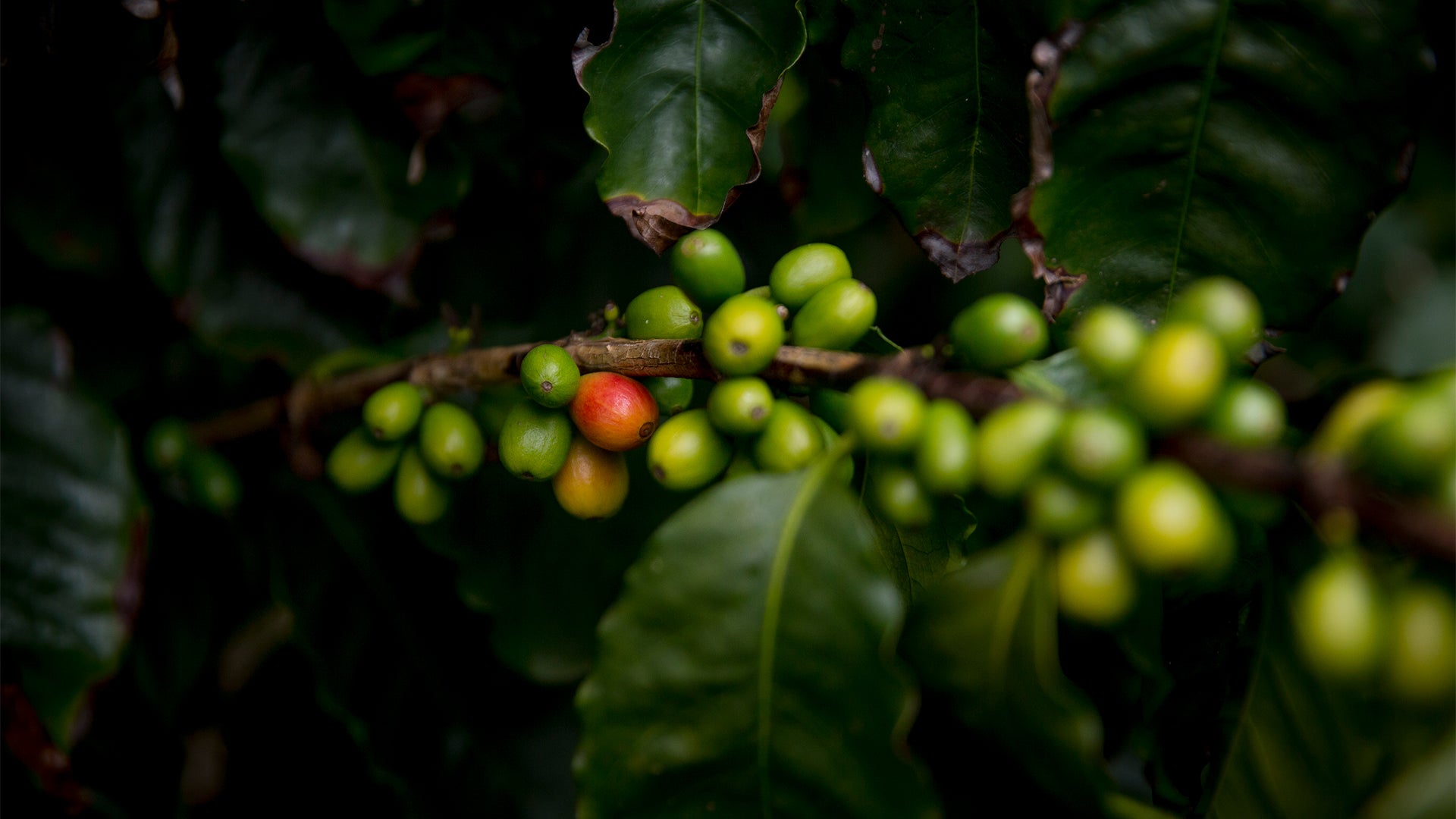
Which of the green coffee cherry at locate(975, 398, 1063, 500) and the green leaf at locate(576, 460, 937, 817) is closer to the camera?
the green coffee cherry at locate(975, 398, 1063, 500)

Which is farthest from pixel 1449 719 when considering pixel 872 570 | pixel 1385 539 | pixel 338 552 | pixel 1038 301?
pixel 338 552

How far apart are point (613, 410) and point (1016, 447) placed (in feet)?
1.75

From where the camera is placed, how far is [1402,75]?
110 centimetres

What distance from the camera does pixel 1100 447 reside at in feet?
2.41

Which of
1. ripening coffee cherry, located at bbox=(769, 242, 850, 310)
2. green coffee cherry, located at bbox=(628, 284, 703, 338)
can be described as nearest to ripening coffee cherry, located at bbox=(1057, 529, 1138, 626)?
ripening coffee cherry, located at bbox=(769, 242, 850, 310)

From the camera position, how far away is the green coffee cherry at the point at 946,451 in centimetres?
80

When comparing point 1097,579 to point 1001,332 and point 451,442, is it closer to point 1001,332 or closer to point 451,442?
point 1001,332

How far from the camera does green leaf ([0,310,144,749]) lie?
1.30m

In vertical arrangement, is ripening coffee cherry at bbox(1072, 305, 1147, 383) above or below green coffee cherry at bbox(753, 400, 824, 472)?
above

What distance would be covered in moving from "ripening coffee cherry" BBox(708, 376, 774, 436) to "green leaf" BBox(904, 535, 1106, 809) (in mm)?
283

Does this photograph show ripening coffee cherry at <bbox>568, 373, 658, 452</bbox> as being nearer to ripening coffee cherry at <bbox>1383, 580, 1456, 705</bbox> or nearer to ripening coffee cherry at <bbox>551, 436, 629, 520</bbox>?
ripening coffee cherry at <bbox>551, 436, 629, 520</bbox>

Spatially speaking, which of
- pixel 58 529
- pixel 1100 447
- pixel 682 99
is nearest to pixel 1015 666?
pixel 1100 447

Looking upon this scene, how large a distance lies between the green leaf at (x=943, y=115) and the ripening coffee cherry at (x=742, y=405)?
19.1 inches

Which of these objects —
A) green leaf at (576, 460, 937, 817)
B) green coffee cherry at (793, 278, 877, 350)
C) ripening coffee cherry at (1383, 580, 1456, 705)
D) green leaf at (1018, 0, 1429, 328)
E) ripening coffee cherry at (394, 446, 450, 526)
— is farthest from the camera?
ripening coffee cherry at (394, 446, 450, 526)
